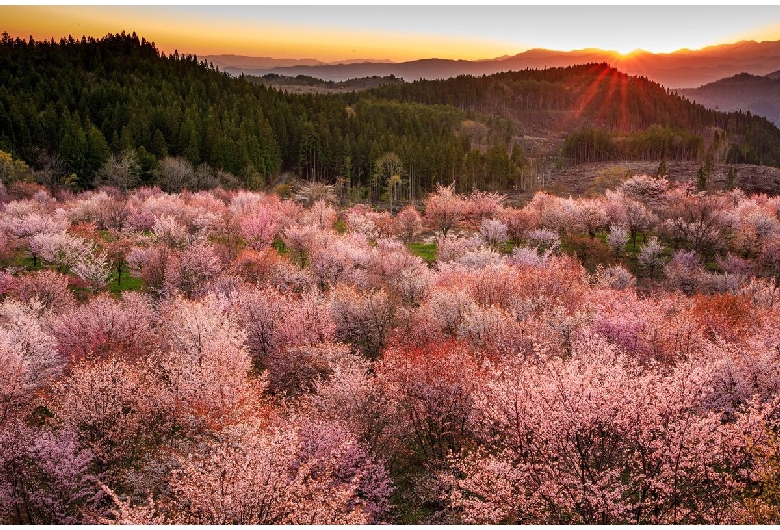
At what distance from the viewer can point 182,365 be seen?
28.2 m

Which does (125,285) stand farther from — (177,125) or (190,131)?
(177,125)

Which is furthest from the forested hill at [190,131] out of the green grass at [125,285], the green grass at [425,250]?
the green grass at [125,285]

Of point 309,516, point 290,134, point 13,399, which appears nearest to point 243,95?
point 290,134

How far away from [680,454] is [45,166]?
112284 mm

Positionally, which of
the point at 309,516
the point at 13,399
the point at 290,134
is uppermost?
the point at 290,134

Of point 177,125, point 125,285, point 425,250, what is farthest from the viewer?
point 177,125

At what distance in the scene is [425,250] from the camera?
262 feet

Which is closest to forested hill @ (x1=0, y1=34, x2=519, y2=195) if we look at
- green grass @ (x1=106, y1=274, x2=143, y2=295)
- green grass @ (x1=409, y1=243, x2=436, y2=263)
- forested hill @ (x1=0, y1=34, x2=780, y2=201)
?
forested hill @ (x1=0, y1=34, x2=780, y2=201)

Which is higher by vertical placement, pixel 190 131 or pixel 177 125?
pixel 177 125

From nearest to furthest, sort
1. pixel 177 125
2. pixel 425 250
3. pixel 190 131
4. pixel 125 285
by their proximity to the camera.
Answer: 1. pixel 125 285
2. pixel 425 250
3. pixel 190 131
4. pixel 177 125

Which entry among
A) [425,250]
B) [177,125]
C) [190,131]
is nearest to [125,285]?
[425,250]

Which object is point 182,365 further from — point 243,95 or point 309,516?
point 243,95

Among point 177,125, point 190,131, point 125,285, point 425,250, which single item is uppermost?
point 177,125

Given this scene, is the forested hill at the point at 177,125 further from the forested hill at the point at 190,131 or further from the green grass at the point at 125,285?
the green grass at the point at 125,285
